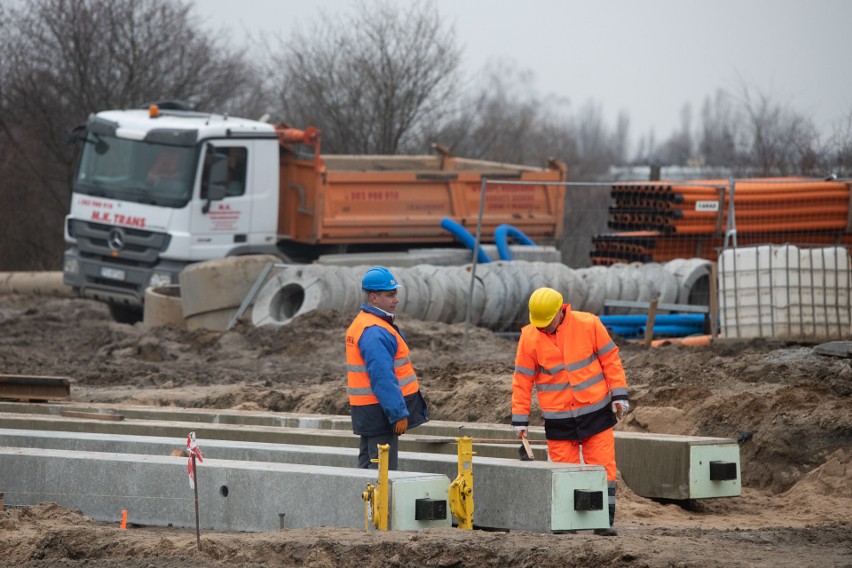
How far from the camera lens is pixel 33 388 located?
11.2m

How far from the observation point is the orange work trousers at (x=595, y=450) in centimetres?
775

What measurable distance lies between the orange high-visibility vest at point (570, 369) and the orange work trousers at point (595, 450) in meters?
0.18

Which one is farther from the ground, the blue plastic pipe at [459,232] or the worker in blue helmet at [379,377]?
the blue plastic pipe at [459,232]

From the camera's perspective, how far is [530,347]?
25.8 feet

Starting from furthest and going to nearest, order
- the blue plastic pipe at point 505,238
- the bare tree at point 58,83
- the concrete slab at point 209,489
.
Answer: the bare tree at point 58,83
the blue plastic pipe at point 505,238
the concrete slab at point 209,489

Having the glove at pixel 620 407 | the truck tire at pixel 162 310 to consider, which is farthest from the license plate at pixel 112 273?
the glove at pixel 620 407

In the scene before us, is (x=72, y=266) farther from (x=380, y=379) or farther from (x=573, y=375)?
(x=573, y=375)

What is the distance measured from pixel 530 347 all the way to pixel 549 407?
0.40m

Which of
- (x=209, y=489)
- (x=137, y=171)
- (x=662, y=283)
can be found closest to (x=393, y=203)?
(x=137, y=171)

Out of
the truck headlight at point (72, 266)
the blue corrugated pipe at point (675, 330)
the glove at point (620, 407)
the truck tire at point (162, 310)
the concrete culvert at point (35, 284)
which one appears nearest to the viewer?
the glove at point (620, 407)

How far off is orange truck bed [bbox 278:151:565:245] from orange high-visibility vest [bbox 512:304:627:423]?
36.9 ft

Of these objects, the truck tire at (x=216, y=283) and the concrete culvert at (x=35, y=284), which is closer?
the truck tire at (x=216, y=283)

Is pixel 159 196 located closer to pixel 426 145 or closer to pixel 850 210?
pixel 850 210

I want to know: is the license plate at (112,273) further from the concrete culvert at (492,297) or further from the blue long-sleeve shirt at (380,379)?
the blue long-sleeve shirt at (380,379)
